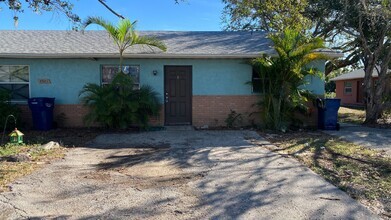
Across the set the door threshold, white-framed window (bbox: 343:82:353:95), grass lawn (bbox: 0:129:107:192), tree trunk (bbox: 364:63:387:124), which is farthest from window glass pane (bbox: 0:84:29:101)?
white-framed window (bbox: 343:82:353:95)

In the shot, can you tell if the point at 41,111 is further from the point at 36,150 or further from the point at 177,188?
the point at 177,188

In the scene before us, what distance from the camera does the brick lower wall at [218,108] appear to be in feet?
39.6

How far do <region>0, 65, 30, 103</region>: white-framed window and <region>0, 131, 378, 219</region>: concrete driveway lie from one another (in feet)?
17.7

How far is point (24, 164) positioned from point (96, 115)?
13.2 feet

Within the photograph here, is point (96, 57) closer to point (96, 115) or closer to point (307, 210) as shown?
point (96, 115)

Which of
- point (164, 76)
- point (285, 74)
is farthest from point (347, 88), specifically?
point (164, 76)

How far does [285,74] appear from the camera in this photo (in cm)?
1075

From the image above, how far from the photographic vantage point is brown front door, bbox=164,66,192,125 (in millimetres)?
11969

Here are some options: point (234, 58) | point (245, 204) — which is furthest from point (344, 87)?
point (245, 204)

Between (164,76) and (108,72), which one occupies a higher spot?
(108,72)

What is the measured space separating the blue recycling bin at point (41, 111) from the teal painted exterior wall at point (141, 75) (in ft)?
2.43

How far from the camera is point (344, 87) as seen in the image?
107ft

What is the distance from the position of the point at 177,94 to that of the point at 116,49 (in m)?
2.67

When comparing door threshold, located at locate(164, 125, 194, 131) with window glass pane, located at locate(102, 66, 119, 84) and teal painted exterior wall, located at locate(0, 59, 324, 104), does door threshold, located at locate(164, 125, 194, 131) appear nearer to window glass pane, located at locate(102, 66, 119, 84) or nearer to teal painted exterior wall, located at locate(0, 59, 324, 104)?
teal painted exterior wall, located at locate(0, 59, 324, 104)
